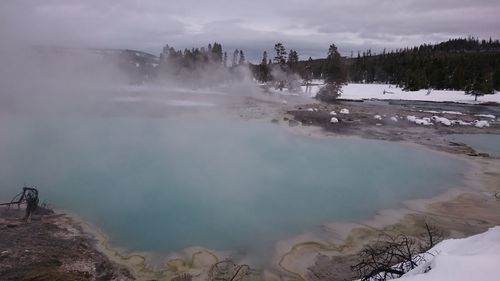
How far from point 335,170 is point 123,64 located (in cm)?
2931

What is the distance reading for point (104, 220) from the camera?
→ 7812mm

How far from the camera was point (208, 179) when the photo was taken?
1068 cm

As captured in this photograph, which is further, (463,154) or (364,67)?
(364,67)

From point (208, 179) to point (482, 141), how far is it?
47.0 feet

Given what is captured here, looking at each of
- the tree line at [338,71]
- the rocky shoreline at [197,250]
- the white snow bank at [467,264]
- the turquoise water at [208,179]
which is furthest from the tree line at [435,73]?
the white snow bank at [467,264]

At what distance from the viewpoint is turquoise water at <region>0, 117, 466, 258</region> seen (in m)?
7.77

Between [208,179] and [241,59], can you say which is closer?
[208,179]

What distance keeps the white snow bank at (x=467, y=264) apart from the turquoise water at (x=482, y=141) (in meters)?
13.6

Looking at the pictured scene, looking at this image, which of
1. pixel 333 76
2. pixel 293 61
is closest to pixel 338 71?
pixel 333 76

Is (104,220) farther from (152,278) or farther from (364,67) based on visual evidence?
(364,67)

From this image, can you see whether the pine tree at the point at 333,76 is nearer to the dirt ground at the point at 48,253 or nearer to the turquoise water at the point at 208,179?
the turquoise water at the point at 208,179

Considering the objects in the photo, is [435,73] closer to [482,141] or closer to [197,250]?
[482,141]

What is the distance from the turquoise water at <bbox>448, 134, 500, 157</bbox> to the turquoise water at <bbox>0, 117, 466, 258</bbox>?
3.10m

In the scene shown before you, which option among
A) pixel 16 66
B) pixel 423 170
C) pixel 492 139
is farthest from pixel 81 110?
pixel 492 139
